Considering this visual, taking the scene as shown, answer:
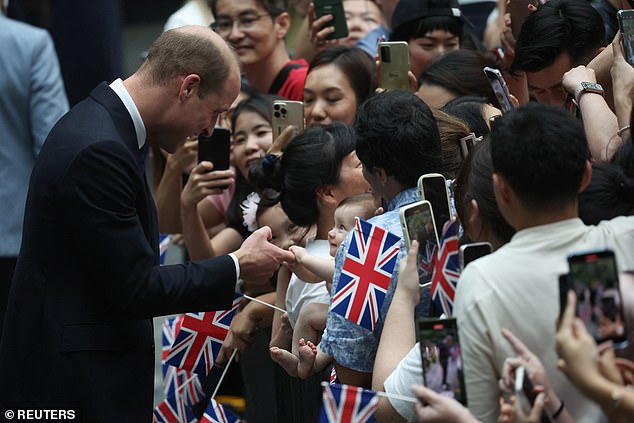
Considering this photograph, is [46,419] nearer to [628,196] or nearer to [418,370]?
[418,370]

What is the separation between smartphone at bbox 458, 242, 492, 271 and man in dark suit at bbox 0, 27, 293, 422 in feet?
3.65

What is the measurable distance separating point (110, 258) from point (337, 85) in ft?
6.74

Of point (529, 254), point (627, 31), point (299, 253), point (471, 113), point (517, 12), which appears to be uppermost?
point (517, 12)

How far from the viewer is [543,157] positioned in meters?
2.62

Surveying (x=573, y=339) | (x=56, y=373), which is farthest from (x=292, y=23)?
(x=573, y=339)

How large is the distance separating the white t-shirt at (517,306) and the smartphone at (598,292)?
117 millimetres

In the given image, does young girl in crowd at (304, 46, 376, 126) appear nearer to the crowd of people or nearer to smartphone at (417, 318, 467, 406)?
the crowd of people

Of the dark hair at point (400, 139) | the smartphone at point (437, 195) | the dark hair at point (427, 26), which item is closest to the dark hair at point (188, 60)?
the dark hair at point (400, 139)

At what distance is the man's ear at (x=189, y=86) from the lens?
3.81 meters

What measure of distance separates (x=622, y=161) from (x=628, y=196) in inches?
6.3

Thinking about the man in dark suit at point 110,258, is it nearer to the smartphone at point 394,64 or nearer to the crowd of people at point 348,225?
the crowd of people at point 348,225

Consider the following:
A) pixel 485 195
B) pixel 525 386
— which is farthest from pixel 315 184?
pixel 525 386

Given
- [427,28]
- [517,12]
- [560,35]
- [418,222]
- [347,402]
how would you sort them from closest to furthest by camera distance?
[347,402] → [418,222] → [560,35] → [517,12] → [427,28]

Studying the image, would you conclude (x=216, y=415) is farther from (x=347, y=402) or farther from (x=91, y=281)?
(x=347, y=402)
